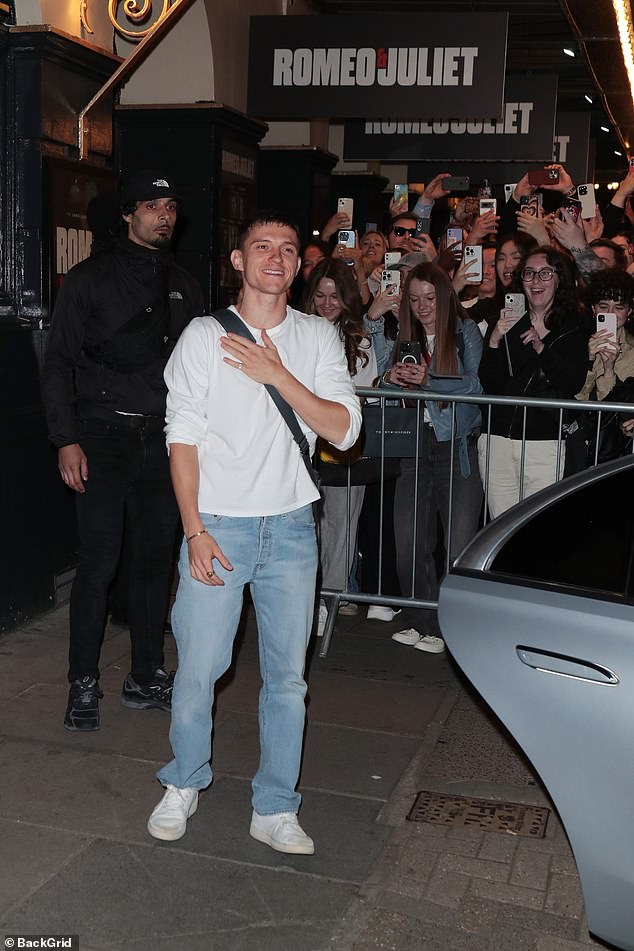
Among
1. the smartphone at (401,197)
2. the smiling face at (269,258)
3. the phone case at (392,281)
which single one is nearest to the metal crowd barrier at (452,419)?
the phone case at (392,281)

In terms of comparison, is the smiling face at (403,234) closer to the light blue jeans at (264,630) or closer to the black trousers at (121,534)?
the black trousers at (121,534)

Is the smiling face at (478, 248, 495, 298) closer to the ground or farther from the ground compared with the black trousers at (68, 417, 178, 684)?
farther from the ground

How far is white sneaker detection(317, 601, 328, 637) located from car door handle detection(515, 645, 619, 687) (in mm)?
3952

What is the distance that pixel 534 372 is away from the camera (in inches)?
257

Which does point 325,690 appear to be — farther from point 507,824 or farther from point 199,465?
point 199,465

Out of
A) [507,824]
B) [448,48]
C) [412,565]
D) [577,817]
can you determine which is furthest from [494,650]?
[448,48]

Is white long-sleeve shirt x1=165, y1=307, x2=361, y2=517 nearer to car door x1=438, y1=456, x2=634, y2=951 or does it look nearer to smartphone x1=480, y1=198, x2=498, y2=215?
car door x1=438, y1=456, x2=634, y2=951

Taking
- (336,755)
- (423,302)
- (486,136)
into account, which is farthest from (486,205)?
(336,755)

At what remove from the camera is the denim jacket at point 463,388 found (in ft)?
22.0

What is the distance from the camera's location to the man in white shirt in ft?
12.6

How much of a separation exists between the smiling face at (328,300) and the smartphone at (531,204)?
7.60 ft

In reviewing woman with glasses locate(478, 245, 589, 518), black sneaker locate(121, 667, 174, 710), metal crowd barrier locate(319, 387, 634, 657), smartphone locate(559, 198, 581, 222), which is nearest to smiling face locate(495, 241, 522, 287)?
smartphone locate(559, 198, 581, 222)

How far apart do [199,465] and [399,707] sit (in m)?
2.31
